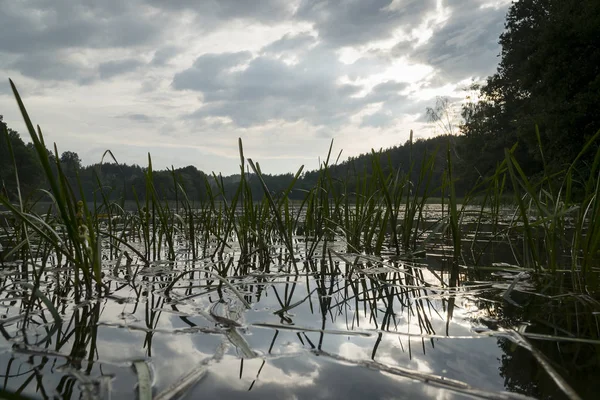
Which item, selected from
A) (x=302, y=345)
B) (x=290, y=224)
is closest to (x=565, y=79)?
(x=290, y=224)

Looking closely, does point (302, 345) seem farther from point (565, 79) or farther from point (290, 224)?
point (565, 79)

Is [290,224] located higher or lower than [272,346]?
higher

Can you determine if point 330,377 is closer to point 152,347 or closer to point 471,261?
point 152,347

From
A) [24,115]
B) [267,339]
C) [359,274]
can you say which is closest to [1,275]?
[24,115]

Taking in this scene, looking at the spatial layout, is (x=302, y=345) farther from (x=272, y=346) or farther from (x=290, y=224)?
(x=290, y=224)

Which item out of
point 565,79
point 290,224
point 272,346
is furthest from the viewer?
point 565,79

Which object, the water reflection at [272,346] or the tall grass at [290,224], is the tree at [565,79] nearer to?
the tall grass at [290,224]

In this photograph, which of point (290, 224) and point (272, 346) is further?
point (290, 224)

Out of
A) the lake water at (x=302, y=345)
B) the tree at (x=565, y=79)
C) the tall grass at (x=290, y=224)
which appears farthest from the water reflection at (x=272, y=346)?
the tree at (x=565, y=79)

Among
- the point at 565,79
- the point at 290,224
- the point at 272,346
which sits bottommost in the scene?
the point at 272,346

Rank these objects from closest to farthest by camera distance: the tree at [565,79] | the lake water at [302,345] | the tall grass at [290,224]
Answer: the lake water at [302,345] → the tall grass at [290,224] → the tree at [565,79]

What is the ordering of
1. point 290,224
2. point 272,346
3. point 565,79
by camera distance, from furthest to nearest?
point 565,79 → point 290,224 → point 272,346

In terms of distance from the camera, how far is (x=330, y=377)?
58 cm

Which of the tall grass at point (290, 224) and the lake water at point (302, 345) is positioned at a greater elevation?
the tall grass at point (290, 224)
